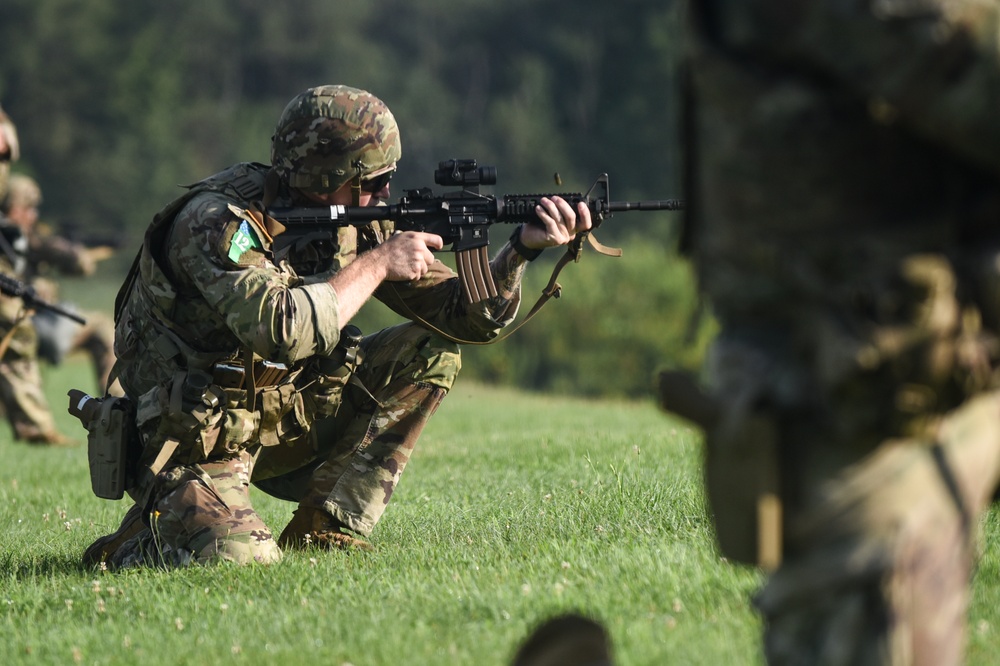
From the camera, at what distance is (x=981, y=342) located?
2621 millimetres

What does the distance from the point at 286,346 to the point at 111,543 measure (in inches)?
49.4

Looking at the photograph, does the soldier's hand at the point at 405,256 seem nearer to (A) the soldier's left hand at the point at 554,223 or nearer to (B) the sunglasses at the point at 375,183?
(B) the sunglasses at the point at 375,183

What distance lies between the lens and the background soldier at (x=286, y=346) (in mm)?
5301

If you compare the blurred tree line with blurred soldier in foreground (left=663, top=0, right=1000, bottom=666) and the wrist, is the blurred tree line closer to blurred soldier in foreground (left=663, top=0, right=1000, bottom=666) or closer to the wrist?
the wrist

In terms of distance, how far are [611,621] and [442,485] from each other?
3.29 m

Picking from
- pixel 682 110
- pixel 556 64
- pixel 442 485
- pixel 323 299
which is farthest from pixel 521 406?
pixel 556 64

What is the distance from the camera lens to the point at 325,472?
19.5 ft

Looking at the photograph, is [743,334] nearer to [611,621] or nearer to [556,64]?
[611,621]

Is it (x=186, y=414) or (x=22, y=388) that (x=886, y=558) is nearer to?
(x=186, y=414)

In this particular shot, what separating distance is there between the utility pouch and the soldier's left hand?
1.83 meters

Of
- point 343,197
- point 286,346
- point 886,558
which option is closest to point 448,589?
point 286,346

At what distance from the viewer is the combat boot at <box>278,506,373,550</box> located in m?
5.64

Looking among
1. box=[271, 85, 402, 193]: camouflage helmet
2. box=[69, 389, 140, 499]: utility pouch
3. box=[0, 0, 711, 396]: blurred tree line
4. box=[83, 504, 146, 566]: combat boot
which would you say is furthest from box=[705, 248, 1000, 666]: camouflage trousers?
box=[0, 0, 711, 396]: blurred tree line

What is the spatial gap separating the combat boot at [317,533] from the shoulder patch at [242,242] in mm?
1168
